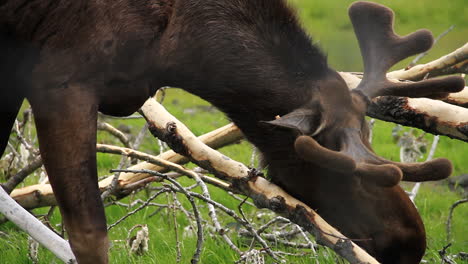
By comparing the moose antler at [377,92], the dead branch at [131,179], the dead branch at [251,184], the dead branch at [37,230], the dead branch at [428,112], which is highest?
the moose antler at [377,92]

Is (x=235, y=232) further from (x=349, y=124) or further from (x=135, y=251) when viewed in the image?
(x=349, y=124)

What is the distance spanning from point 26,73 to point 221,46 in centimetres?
82

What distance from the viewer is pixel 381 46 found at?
3.43m

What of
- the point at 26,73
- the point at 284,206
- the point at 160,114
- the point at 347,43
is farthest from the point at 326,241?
the point at 347,43

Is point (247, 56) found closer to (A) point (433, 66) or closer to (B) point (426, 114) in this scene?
(B) point (426, 114)

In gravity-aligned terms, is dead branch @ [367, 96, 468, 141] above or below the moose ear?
below

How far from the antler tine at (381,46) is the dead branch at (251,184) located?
0.59m

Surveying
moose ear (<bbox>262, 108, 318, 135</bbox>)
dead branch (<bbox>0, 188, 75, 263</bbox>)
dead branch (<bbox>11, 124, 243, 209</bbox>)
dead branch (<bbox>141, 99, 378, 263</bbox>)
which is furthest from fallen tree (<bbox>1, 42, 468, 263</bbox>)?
dead branch (<bbox>0, 188, 75, 263</bbox>)

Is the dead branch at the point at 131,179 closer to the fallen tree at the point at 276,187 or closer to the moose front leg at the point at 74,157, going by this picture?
the fallen tree at the point at 276,187

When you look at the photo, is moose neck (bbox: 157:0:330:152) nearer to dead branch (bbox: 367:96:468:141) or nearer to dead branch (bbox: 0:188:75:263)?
dead branch (bbox: 367:96:468:141)

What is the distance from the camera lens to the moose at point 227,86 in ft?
10.1

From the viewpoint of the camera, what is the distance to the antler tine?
332cm

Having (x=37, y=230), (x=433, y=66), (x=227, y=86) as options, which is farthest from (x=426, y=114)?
(x=37, y=230)

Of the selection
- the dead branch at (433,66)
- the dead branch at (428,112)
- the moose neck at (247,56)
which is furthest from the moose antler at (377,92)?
the dead branch at (433,66)
